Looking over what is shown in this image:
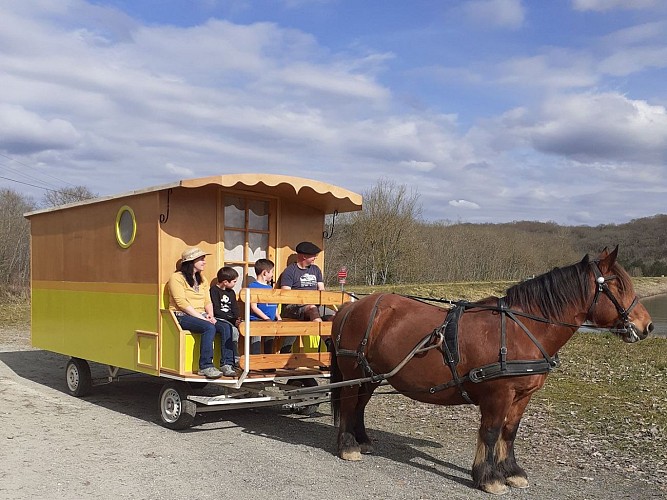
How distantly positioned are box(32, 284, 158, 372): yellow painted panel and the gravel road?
0.71 m

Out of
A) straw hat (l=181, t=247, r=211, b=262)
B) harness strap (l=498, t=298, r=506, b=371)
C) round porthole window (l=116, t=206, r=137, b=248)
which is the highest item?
round porthole window (l=116, t=206, r=137, b=248)

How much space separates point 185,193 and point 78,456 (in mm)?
2970

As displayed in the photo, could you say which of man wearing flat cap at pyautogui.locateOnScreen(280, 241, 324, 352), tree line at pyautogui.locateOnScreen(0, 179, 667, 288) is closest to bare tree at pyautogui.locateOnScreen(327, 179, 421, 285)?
Answer: tree line at pyautogui.locateOnScreen(0, 179, 667, 288)

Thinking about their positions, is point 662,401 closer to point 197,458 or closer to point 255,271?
point 255,271

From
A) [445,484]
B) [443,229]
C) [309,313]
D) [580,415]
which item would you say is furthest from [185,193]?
[443,229]

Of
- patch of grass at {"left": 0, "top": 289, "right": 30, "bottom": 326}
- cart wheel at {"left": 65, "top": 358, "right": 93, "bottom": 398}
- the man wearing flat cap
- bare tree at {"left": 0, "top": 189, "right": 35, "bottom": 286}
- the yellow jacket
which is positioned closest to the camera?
the yellow jacket

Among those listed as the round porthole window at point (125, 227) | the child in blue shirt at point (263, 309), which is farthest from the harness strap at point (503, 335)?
the round porthole window at point (125, 227)

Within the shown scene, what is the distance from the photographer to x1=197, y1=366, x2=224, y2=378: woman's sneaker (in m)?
6.32

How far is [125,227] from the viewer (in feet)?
24.8

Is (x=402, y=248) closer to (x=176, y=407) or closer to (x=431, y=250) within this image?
(x=431, y=250)

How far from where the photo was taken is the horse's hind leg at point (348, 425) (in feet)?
19.0

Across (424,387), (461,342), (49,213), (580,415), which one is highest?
(49,213)

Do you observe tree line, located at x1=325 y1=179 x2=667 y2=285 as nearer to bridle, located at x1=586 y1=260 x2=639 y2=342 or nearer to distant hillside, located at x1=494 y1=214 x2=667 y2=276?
distant hillside, located at x1=494 y1=214 x2=667 y2=276

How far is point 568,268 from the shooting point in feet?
17.0
